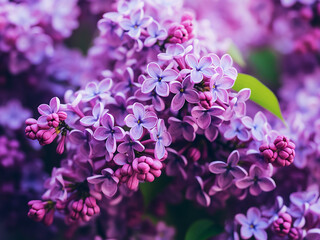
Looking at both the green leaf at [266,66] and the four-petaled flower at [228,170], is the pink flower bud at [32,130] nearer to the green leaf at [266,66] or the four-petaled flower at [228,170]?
the four-petaled flower at [228,170]

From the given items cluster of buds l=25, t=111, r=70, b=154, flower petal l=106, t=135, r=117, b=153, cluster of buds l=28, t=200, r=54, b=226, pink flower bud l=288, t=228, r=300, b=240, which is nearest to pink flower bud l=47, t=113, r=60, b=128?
cluster of buds l=25, t=111, r=70, b=154

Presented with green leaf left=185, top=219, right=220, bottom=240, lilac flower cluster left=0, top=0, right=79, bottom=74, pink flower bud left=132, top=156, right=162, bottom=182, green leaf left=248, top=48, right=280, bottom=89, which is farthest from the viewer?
green leaf left=248, top=48, right=280, bottom=89

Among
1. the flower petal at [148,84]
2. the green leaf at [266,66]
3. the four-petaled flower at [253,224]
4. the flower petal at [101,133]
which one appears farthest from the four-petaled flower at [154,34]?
the green leaf at [266,66]

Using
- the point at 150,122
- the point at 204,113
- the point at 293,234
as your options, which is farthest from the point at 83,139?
the point at 293,234

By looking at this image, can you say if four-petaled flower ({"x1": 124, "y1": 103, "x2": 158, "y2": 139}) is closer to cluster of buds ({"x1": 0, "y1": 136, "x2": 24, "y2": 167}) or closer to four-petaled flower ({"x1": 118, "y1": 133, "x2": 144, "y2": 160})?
four-petaled flower ({"x1": 118, "y1": 133, "x2": 144, "y2": 160})

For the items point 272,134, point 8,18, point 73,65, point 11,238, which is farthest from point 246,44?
point 11,238

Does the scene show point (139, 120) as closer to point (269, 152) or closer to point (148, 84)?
point (148, 84)
